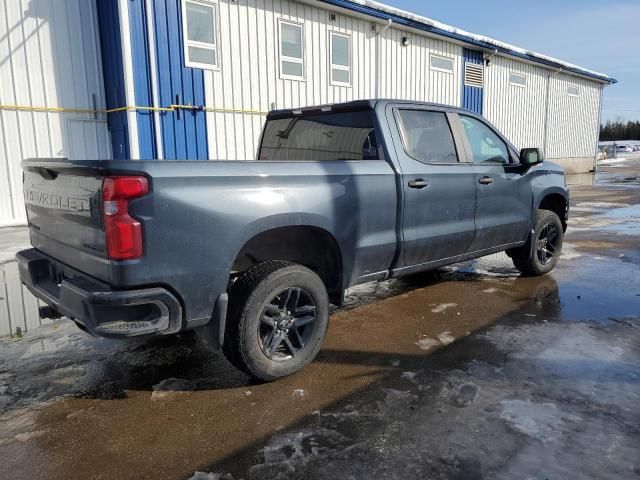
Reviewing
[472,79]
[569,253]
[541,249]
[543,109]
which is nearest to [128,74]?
[541,249]

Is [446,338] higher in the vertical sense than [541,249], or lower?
lower

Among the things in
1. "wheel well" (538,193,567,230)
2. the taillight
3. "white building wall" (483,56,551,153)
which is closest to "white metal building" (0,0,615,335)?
the taillight

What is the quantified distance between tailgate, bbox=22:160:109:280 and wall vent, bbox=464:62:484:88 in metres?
15.9

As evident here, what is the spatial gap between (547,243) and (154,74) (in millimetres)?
7340

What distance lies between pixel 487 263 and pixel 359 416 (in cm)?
449

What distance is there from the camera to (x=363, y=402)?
3.11m

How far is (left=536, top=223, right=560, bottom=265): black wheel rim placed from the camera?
593cm

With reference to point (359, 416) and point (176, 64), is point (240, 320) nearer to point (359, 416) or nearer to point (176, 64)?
point (359, 416)

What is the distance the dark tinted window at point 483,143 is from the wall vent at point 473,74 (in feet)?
42.5

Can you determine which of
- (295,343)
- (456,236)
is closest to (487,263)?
(456,236)

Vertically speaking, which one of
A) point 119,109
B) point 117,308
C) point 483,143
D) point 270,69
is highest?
point 270,69

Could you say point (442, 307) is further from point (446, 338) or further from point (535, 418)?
point (535, 418)

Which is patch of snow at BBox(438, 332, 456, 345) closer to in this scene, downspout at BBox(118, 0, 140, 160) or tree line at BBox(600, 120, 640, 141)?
downspout at BBox(118, 0, 140, 160)

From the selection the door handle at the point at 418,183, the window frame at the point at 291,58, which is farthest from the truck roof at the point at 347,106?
the window frame at the point at 291,58
